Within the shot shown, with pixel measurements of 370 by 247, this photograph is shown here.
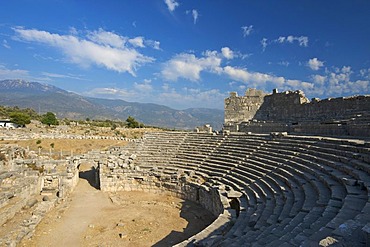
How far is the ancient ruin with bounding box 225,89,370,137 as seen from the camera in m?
13.6

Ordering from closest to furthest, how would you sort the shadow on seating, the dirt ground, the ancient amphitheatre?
the ancient amphitheatre < the shadow on seating < the dirt ground

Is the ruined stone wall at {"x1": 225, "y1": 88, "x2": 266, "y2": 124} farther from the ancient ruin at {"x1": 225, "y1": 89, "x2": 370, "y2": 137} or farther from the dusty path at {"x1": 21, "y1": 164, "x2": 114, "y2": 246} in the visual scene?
the dusty path at {"x1": 21, "y1": 164, "x2": 114, "y2": 246}

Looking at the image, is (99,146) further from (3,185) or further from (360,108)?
(360,108)

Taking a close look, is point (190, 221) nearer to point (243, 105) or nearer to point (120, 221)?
point (120, 221)

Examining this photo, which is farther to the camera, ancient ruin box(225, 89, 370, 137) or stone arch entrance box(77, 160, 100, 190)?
stone arch entrance box(77, 160, 100, 190)

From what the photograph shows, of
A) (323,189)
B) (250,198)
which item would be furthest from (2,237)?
(323,189)

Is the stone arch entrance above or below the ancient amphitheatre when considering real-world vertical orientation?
below

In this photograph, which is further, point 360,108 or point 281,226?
point 360,108

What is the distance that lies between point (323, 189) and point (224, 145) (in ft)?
35.7

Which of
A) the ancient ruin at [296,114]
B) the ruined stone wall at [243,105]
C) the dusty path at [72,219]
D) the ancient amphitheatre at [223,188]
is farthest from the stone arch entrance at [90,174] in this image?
the ruined stone wall at [243,105]

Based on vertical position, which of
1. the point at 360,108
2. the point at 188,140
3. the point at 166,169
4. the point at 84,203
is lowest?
the point at 84,203

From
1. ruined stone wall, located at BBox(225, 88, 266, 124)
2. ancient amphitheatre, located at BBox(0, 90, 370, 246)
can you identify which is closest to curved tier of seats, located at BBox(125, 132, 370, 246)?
ancient amphitheatre, located at BBox(0, 90, 370, 246)

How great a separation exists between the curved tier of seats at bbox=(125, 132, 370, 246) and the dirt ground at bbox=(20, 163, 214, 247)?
2.23 metres

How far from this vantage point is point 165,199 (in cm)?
1698
